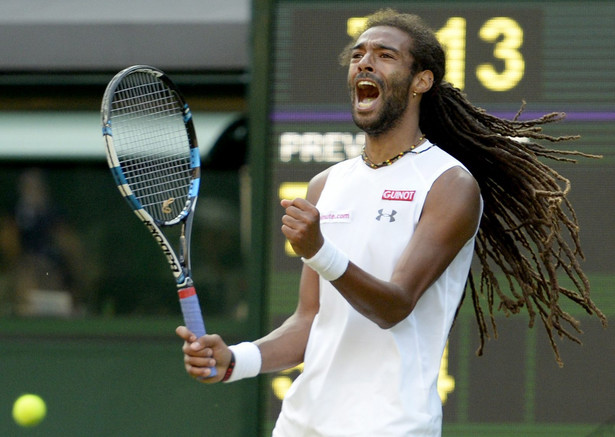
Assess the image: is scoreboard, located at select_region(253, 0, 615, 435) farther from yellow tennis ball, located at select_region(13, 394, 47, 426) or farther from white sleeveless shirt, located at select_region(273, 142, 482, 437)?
white sleeveless shirt, located at select_region(273, 142, 482, 437)

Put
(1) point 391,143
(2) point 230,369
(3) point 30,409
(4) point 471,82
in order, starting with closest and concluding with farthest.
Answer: (2) point 230,369, (1) point 391,143, (4) point 471,82, (3) point 30,409

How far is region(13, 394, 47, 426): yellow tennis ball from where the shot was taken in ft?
15.4

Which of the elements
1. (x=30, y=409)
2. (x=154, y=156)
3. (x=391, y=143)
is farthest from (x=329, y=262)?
(x=30, y=409)

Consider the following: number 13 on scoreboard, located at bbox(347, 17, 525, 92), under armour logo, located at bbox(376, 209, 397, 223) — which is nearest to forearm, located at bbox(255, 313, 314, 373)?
under armour logo, located at bbox(376, 209, 397, 223)

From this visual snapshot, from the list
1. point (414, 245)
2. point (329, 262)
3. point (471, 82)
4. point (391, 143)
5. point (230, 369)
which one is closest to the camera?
point (329, 262)

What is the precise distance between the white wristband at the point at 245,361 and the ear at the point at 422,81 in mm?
763

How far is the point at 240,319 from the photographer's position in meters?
4.58

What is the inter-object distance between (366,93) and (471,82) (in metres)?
1.61

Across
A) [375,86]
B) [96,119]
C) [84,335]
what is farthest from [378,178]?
[96,119]

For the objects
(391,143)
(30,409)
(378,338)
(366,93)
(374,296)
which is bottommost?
(30,409)

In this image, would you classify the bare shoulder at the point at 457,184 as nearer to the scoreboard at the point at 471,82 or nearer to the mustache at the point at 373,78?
the mustache at the point at 373,78

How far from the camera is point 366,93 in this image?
270 centimetres

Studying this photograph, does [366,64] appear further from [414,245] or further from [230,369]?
[230,369]

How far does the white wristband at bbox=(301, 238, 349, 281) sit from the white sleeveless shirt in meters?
0.25
